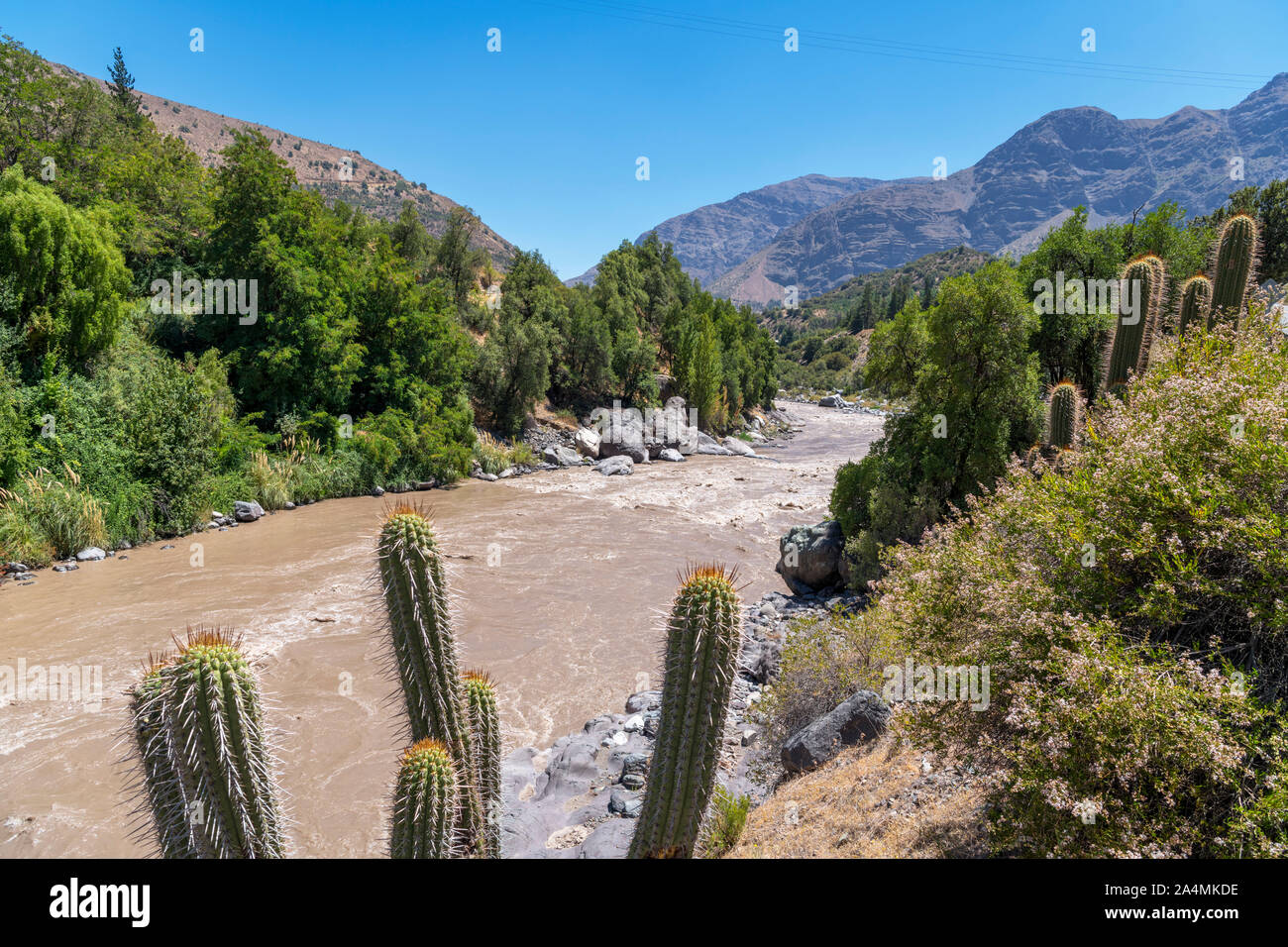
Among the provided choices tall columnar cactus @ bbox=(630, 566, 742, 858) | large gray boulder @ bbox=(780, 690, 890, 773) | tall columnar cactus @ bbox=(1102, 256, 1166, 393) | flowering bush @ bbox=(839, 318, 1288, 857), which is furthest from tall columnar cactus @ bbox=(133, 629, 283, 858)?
tall columnar cactus @ bbox=(1102, 256, 1166, 393)

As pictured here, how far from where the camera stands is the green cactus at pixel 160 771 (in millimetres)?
3025

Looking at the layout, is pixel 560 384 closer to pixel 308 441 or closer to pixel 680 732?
pixel 308 441

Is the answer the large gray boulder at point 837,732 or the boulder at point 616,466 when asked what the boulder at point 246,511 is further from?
the large gray boulder at point 837,732

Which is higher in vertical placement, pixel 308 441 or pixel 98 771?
pixel 308 441

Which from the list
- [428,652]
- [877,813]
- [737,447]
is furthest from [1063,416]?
[737,447]

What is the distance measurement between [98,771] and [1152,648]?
1115 cm

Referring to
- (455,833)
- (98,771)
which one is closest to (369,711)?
(98,771)

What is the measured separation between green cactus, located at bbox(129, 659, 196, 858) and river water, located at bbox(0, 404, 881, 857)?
0.48 metres

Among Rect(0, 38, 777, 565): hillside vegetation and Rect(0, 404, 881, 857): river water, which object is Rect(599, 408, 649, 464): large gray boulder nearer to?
Rect(0, 38, 777, 565): hillside vegetation

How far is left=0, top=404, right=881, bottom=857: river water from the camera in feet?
23.9

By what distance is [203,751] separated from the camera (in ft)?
9.87

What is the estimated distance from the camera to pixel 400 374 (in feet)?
86.5

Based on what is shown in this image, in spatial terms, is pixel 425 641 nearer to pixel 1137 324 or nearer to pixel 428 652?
pixel 428 652

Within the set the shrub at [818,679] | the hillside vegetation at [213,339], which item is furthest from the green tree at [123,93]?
the shrub at [818,679]
